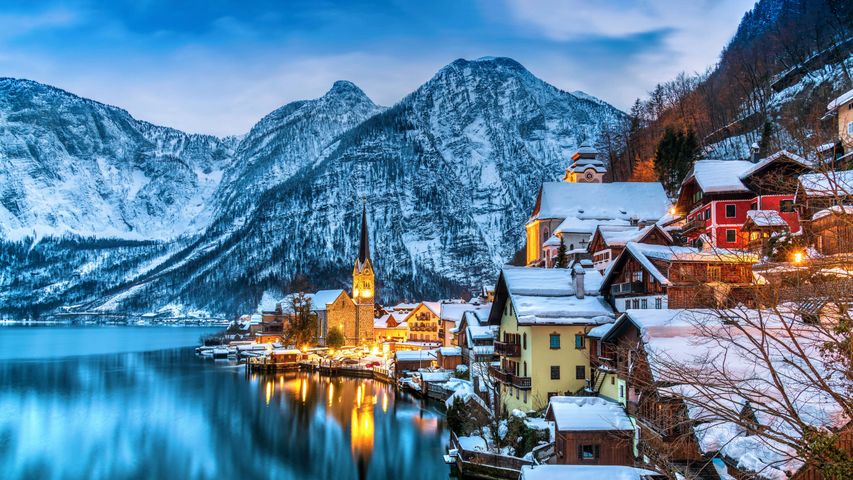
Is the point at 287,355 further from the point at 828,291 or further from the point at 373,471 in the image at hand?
the point at 828,291

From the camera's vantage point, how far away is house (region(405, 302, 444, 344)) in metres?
89.8

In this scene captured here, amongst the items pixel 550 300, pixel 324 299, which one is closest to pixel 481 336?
pixel 550 300

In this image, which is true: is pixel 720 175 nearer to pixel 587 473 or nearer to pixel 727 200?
pixel 727 200

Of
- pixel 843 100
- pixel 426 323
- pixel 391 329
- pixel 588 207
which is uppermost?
pixel 843 100

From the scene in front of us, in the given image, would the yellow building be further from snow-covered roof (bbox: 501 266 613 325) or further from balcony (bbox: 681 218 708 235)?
snow-covered roof (bbox: 501 266 613 325)

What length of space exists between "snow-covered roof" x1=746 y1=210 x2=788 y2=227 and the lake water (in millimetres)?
20505

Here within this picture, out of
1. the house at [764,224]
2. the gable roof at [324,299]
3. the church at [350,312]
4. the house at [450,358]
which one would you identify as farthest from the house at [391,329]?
the house at [764,224]

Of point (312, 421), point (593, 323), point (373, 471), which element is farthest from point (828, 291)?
point (312, 421)

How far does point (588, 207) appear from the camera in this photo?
68.4m

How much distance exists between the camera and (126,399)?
60156mm

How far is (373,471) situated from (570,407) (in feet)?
46.4

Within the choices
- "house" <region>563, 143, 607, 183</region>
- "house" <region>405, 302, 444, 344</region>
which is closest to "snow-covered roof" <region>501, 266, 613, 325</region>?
"house" <region>563, 143, 607, 183</region>

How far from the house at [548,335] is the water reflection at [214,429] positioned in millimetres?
6482

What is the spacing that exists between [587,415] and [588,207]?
157 ft
